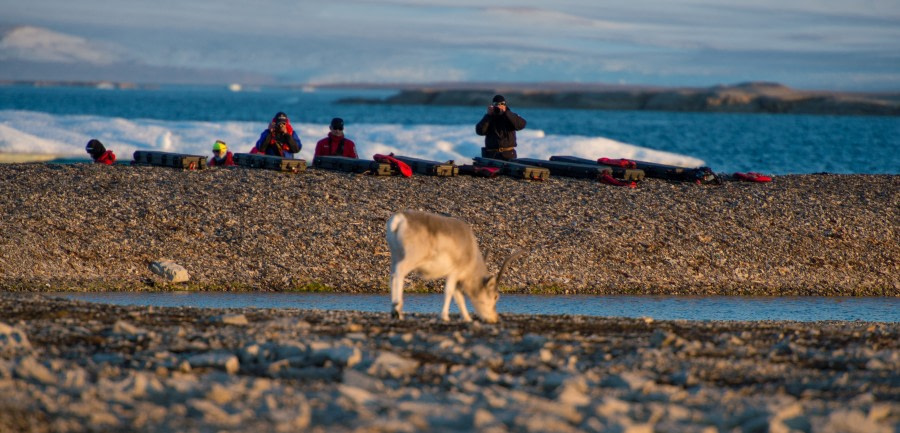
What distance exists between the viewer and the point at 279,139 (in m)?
25.1

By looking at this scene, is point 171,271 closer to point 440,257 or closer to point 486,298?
point 486,298

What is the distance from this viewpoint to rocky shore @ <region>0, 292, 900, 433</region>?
→ 704 centimetres

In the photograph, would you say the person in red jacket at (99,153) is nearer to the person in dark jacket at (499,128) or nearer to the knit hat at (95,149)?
the knit hat at (95,149)

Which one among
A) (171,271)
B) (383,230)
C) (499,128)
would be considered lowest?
(171,271)

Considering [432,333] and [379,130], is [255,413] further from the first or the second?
[379,130]

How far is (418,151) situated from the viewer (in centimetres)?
4809

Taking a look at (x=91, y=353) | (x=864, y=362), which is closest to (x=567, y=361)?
A: (x=864, y=362)

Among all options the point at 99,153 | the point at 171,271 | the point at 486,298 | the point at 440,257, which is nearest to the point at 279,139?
the point at 99,153

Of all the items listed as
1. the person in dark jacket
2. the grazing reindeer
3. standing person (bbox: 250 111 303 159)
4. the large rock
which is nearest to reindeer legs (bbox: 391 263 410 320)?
the grazing reindeer

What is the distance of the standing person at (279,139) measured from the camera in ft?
80.3

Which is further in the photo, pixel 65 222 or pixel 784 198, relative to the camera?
pixel 784 198

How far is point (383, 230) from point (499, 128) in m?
6.19

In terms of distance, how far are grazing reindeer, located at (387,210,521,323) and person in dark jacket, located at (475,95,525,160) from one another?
39.1 feet

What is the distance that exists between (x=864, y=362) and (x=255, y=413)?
5956 mm
